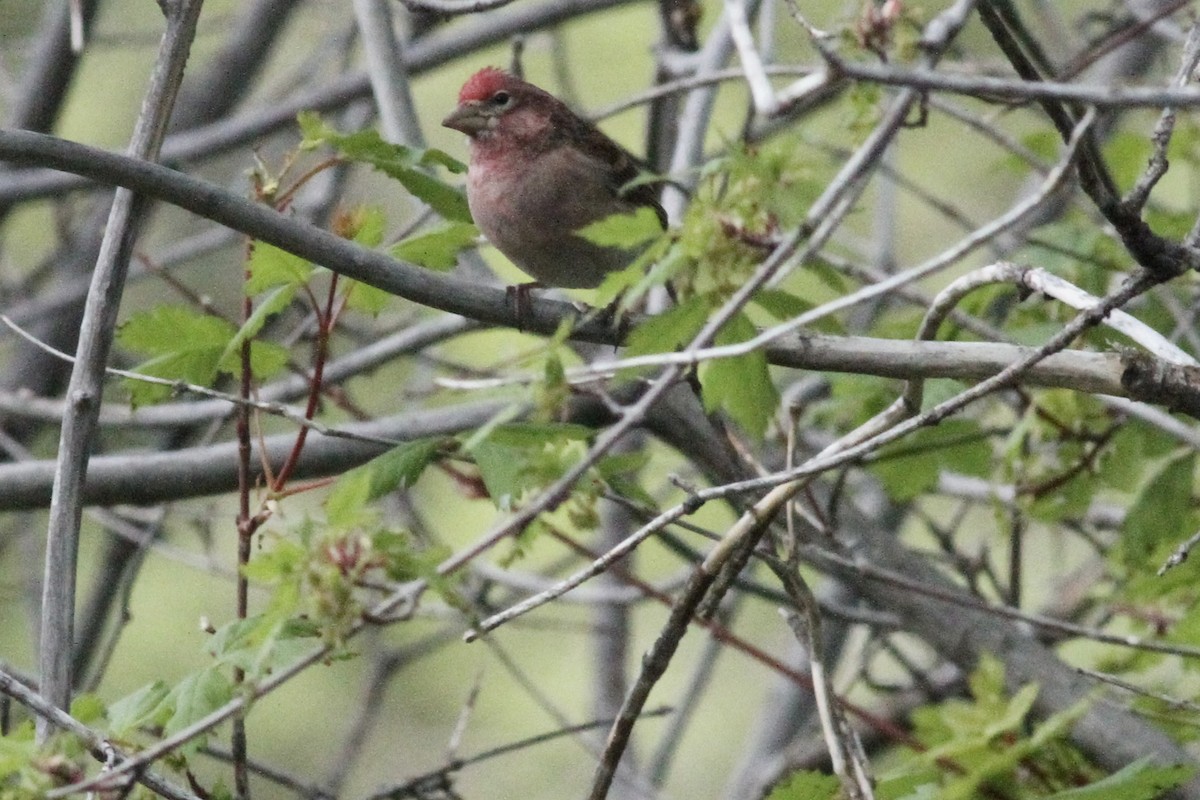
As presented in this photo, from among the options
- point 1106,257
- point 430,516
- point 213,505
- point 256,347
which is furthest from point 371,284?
point 430,516

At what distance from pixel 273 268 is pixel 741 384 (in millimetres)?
979

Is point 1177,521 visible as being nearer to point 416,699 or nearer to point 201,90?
point 201,90

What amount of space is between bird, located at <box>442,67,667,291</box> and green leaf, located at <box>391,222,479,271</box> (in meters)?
1.17

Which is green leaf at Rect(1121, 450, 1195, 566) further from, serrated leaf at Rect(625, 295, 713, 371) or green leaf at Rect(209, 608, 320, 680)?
green leaf at Rect(209, 608, 320, 680)

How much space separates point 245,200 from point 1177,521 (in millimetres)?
3077

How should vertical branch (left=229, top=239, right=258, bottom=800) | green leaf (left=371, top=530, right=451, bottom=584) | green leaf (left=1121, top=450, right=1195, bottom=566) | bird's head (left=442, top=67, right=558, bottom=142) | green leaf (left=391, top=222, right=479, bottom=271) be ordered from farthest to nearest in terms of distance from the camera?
bird's head (left=442, top=67, right=558, bottom=142) → green leaf (left=1121, top=450, right=1195, bottom=566) → green leaf (left=391, top=222, right=479, bottom=271) → vertical branch (left=229, top=239, right=258, bottom=800) → green leaf (left=371, top=530, right=451, bottom=584)

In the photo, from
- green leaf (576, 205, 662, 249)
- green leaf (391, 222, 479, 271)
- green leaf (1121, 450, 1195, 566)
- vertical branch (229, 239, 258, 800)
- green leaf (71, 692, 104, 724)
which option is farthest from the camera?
green leaf (1121, 450, 1195, 566)

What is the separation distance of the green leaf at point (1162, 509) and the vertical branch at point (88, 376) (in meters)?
3.06

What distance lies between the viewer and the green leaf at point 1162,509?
4605 millimetres

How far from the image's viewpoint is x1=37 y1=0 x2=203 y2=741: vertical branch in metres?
2.88

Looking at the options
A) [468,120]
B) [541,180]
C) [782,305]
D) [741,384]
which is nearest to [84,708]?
[741,384]

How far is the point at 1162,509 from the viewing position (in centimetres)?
461

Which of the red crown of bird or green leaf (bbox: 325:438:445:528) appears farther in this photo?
the red crown of bird

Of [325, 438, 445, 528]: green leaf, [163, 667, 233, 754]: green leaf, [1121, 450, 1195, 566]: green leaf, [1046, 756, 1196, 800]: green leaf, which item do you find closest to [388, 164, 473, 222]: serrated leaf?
[325, 438, 445, 528]: green leaf
